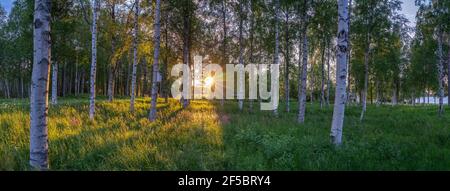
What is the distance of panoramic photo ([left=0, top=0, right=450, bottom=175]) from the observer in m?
6.09

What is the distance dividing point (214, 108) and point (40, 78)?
61.4 ft

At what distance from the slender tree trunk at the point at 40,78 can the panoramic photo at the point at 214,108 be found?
20mm

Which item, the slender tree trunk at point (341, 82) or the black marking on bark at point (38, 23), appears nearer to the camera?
the black marking on bark at point (38, 23)

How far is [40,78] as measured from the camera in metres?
5.34

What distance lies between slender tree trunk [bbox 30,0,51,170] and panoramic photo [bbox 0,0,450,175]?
20mm

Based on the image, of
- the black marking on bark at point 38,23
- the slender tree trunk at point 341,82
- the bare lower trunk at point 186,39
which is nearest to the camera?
the black marking on bark at point 38,23

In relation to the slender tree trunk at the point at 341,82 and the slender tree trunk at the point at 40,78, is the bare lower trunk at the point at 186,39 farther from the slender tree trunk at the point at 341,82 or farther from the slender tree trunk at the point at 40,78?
the slender tree trunk at the point at 40,78

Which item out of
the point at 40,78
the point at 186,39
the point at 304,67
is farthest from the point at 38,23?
the point at 186,39

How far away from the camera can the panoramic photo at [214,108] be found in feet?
20.0

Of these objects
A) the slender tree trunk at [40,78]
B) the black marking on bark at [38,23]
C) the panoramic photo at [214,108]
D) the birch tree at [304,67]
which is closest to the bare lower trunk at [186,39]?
the panoramic photo at [214,108]
